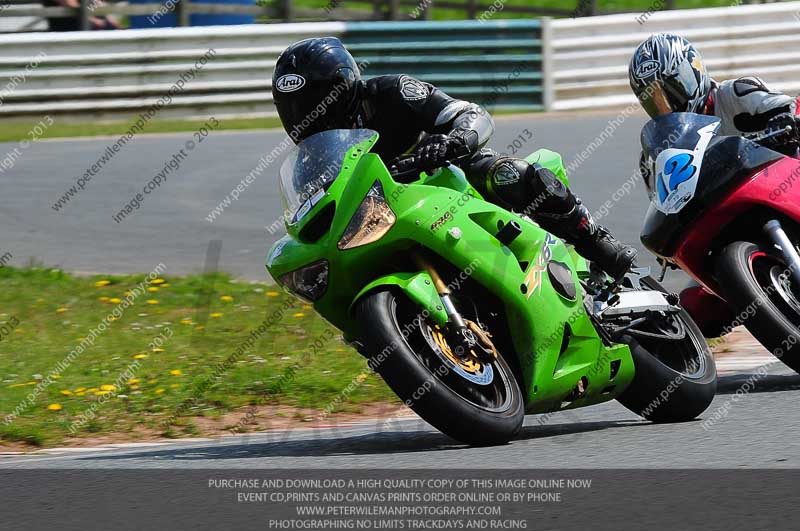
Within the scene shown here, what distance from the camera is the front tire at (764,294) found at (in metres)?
6.24

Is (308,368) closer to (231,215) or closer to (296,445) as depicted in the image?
(296,445)

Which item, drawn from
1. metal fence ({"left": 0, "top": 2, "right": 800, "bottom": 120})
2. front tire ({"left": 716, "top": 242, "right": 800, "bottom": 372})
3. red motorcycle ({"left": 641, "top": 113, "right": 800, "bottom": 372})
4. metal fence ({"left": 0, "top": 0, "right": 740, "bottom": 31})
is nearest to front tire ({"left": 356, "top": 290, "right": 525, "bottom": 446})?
front tire ({"left": 716, "top": 242, "right": 800, "bottom": 372})

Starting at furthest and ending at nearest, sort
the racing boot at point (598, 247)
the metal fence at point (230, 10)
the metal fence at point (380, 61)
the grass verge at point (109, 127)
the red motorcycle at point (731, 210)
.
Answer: the metal fence at point (230, 10) < the metal fence at point (380, 61) < the grass verge at point (109, 127) < the red motorcycle at point (731, 210) < the racing boot at point (598, 247)

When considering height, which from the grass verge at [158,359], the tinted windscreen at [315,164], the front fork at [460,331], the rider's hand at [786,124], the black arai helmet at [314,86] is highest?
the black arai helmet at [314,86]

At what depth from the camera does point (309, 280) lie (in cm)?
549

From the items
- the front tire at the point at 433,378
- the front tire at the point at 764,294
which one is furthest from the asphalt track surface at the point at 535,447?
the front tire at the point at 764,294

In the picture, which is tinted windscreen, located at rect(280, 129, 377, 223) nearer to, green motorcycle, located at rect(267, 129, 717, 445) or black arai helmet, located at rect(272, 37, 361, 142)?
green motorcycle, located at rect(267, 129, 717, 445)

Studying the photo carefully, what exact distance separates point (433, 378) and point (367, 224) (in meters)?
0.69

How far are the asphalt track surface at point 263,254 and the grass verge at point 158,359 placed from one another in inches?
25.4

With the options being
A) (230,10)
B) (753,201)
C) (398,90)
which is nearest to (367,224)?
(398,90)

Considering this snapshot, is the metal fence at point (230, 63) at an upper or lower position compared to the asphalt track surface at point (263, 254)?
lower

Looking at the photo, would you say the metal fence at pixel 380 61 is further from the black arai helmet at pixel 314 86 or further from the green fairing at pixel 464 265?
the green fairing at pixel 464 265

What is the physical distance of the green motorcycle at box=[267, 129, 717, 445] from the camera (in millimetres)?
5160
